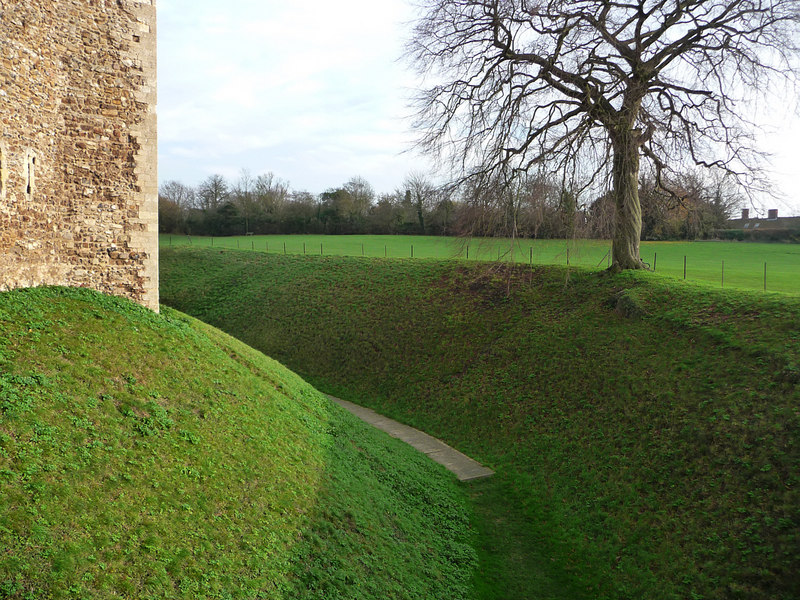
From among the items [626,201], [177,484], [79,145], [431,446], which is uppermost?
[79,145]

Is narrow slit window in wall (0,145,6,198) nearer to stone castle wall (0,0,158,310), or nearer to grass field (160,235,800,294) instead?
stone castle wall (0,0,158,310)

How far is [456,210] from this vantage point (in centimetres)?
2255

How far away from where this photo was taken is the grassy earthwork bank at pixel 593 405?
1003 centimetres

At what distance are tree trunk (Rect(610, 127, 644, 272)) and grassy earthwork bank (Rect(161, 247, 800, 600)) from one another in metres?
1.25

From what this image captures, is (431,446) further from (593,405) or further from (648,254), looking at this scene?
(648,254)

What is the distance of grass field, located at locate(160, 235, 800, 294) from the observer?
22.2m

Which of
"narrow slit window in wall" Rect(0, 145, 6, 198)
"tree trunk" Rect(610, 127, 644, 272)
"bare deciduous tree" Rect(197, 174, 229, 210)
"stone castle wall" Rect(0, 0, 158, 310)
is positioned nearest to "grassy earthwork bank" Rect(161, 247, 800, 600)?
"tree trunk" Rect(610, 127, 644, 272)

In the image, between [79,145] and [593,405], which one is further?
[593,405]

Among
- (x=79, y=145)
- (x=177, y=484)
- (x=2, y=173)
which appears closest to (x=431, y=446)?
(x=177, y=484)

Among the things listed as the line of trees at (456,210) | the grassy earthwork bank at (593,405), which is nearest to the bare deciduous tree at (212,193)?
the line of trees at (456,210)

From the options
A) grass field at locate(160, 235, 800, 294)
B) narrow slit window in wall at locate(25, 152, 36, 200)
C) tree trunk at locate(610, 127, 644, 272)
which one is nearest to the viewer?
narrow slit window in wall at locate(25, 152, 36, 200)

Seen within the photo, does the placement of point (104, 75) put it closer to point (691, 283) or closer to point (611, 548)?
point (611, 548)

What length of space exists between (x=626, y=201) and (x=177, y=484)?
1802 cm

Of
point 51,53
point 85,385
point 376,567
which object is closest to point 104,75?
point 51,53
